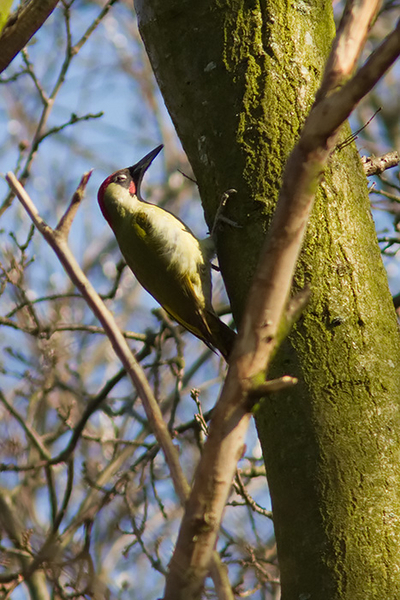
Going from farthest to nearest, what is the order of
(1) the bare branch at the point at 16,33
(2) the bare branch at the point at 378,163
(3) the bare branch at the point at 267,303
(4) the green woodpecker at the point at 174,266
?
(4) the green woodpecker at the point at 174,266 < (2) the bare branch at the point at 378,163 < (1) the bare branch at the point at 16,33 < (3) the bare branch at the point at 267,303

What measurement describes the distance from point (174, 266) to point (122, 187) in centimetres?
102

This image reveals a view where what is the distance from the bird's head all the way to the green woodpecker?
226mm

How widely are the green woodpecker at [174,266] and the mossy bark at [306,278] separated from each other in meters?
1.17

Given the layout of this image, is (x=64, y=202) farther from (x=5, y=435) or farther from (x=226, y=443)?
(x=226, y=443)

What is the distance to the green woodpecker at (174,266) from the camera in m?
3.86

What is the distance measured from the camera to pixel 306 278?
7.47ft

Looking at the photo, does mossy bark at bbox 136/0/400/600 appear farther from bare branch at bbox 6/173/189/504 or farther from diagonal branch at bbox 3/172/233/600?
bare branch at bbox 6/173/189/504

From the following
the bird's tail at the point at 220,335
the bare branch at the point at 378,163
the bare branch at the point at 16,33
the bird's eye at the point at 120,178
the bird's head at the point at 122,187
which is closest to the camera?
the bare branch at the point at 16,33

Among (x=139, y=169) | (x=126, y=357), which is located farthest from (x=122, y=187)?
(x=126, y=357)

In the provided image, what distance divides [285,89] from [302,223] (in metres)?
1.30

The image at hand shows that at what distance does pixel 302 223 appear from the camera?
4.39 ft

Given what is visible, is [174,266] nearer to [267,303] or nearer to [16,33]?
[16,33]

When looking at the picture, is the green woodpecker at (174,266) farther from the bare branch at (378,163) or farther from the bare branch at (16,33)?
the bare branch at (16,33)

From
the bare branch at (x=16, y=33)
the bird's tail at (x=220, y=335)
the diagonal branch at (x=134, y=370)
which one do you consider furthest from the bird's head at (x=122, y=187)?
the diagonal branch at (x=134, y=370)
